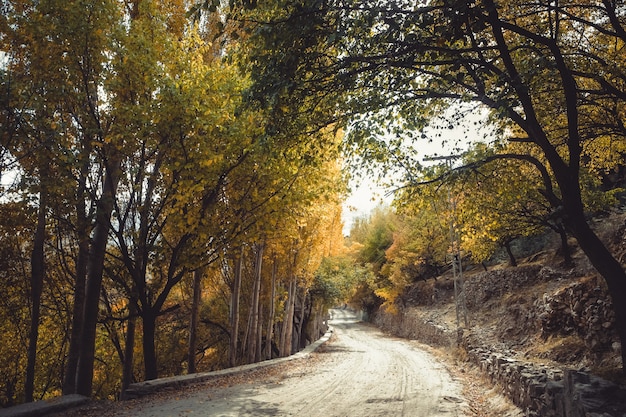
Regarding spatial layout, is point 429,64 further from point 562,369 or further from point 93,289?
point 93,289

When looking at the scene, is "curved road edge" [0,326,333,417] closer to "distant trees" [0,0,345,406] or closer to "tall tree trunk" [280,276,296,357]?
"distant trees" [0,0,345,406]

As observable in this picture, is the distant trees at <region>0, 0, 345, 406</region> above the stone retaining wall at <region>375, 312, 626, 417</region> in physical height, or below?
above

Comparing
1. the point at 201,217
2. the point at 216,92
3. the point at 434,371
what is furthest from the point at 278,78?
the point at 434,371

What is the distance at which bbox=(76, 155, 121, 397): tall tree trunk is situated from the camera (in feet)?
29.6

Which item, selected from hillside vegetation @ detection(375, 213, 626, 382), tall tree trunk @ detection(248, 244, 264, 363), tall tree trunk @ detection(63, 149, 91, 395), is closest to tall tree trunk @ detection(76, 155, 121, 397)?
tall tree trunk @ detection(63, 149, 91, 395)

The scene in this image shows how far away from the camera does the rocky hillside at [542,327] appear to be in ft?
23.7

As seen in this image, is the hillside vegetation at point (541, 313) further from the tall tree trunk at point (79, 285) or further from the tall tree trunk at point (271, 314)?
the tall tree trunk at point (79, 285)

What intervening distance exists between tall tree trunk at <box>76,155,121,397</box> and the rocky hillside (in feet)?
30.3

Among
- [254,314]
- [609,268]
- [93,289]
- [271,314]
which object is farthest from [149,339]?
[609,268]

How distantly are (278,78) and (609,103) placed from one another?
8622mm

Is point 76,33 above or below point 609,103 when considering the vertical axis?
above

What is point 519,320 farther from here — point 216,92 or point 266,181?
point 216,92

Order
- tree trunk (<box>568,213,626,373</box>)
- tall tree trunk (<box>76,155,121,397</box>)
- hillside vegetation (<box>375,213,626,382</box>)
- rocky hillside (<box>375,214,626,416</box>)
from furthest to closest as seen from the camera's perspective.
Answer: tall tree trunk (<box>76,155,121,397</box>), hillside vegetation (<box>375,213,626,382</box>), rocky hillside (<box>375,214,626,416</box>), tree trunk (<box>568,213,626,373</box>)

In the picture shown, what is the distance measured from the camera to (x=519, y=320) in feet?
48.3
